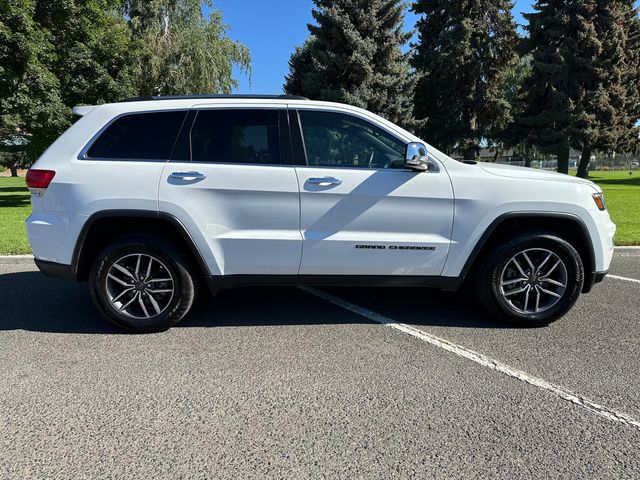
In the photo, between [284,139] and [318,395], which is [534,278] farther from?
[284,139]

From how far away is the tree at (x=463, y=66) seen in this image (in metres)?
28.0

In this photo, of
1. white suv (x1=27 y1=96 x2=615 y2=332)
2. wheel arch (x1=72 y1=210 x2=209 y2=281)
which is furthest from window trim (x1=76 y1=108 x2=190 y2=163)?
wheel arch (x1=72 y1=210 x2=209 y2=281)

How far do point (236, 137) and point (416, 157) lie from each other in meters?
1.50

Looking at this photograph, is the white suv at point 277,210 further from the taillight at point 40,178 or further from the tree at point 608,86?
the tree at point 608,86

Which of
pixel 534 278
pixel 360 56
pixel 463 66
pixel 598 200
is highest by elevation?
pixel 463 66

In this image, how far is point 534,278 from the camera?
4000 mm

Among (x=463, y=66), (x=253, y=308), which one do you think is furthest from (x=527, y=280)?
(x=463, y=66)

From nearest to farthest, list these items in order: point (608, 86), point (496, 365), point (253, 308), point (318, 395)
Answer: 1. point (318, 395)
2. point (496, 365)
3. point (253, 308)
4. point (608, 86)

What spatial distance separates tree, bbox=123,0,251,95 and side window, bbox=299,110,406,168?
810 inches

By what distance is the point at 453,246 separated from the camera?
3.85m

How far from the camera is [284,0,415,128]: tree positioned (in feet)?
68.3

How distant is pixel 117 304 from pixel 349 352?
6.57ft

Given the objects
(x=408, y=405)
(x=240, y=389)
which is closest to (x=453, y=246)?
(x=408, y=405)

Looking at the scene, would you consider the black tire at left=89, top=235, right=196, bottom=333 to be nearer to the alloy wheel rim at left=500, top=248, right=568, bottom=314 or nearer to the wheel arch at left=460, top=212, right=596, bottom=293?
the wheel arch at left=460, top=212, right=596, bottom=293
